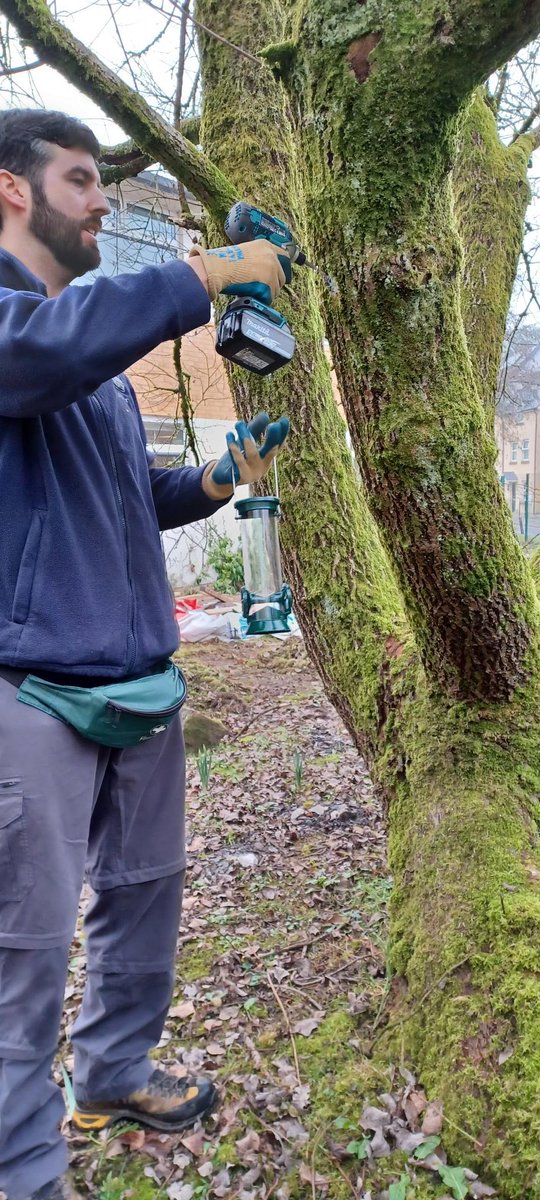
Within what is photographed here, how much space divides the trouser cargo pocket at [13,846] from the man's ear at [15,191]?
144 centimetres

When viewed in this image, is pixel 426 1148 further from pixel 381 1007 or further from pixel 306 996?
pixel 306 996

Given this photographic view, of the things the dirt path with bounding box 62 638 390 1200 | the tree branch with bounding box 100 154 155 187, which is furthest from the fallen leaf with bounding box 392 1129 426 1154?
the tree branch with bounding box 100 154 155 187

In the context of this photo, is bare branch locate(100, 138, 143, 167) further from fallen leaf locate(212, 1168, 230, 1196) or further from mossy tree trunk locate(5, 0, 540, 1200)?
fallen leaf locate(212, 1168, 230, 1196)

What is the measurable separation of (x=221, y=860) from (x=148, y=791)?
1.96 meters

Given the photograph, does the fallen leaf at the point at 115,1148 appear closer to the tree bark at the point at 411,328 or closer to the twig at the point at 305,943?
the twig at the point at 305,943

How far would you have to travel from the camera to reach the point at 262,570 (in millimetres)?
2592

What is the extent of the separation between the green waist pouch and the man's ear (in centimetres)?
120

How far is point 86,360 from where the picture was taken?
1.55 meters

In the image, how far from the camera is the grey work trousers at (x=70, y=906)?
1.68 metres

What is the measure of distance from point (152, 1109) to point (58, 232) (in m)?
2.50

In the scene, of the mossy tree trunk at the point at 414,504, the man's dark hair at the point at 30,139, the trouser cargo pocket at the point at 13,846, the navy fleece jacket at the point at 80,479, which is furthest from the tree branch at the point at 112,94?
the trouser cargo pocket at the point at 13,846

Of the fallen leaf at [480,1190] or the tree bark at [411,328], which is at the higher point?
the tree bark at [411,328]

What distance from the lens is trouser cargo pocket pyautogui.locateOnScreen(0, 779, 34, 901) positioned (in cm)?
166

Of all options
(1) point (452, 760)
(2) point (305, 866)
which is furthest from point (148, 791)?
(2) point (305, 866)
